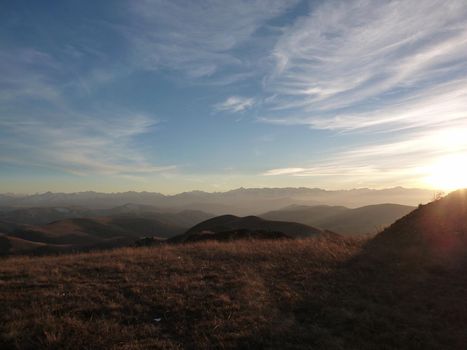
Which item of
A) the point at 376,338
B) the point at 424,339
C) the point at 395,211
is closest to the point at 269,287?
the point at 376,338

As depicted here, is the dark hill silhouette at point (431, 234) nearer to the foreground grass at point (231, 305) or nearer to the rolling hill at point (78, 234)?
the foreground grass at point (231, 305)

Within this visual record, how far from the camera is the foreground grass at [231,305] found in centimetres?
639

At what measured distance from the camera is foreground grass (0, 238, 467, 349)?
6.39 metres

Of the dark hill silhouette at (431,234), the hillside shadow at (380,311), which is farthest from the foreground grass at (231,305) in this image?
the dark hill silhouette at (431,234)

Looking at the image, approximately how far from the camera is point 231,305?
316 inches

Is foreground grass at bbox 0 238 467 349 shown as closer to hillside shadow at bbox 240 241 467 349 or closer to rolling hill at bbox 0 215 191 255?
hillside shadow at bbox 240 241 467 349

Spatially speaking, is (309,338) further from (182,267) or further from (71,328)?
(182,267)

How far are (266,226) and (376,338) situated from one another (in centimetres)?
6531

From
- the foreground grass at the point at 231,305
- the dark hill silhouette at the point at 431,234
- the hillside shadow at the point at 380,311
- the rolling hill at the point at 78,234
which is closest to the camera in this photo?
the foreground grass at the point at 231,305

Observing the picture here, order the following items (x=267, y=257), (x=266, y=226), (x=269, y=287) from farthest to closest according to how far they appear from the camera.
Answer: (x=266, y=226), (x=267, y=257), (x=269, y=287)

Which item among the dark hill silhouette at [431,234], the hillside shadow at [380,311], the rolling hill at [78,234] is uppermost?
the dark hill silhouette at [431,234]

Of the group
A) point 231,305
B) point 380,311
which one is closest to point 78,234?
point 231,305

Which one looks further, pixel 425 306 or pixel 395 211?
pixel 395 211

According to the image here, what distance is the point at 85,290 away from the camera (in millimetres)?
8828
